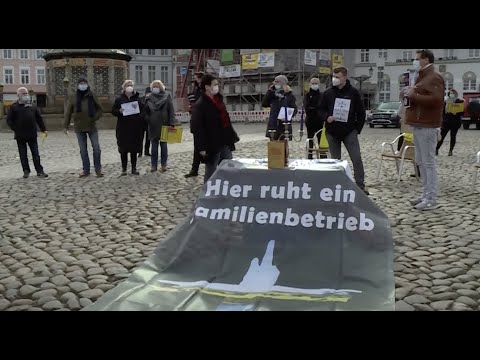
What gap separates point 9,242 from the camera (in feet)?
20.0

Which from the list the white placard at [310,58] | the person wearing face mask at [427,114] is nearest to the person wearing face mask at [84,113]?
the person wearing face mask at [427,114]

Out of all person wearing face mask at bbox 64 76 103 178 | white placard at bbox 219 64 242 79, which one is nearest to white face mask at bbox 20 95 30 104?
person wearing face mask at bbox 64 76 103 178

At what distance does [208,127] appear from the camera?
786 cm

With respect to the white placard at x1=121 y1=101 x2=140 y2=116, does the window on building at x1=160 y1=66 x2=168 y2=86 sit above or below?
above

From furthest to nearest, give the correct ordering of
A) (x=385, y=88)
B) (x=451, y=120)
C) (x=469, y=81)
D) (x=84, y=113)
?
(x=385, y=88)
(x=469, y=81)
(x=451, y=120)
(x=84, y=113)

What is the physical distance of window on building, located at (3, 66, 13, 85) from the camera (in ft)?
239

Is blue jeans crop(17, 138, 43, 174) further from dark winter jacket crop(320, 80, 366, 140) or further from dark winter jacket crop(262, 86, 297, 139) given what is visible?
dark winter jacket crop(320, 80, 366, 140)

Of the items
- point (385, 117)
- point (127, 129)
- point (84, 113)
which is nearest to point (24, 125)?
point (84, 113)

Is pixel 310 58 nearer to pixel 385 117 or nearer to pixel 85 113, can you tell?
pixel 385 117

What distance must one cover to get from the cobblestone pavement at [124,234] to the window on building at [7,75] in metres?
67.6

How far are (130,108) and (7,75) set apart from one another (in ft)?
226

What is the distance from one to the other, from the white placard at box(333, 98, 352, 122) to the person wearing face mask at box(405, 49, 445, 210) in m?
1.20

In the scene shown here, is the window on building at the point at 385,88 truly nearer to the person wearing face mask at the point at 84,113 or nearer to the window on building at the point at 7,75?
the window on building at the point at 7,75
